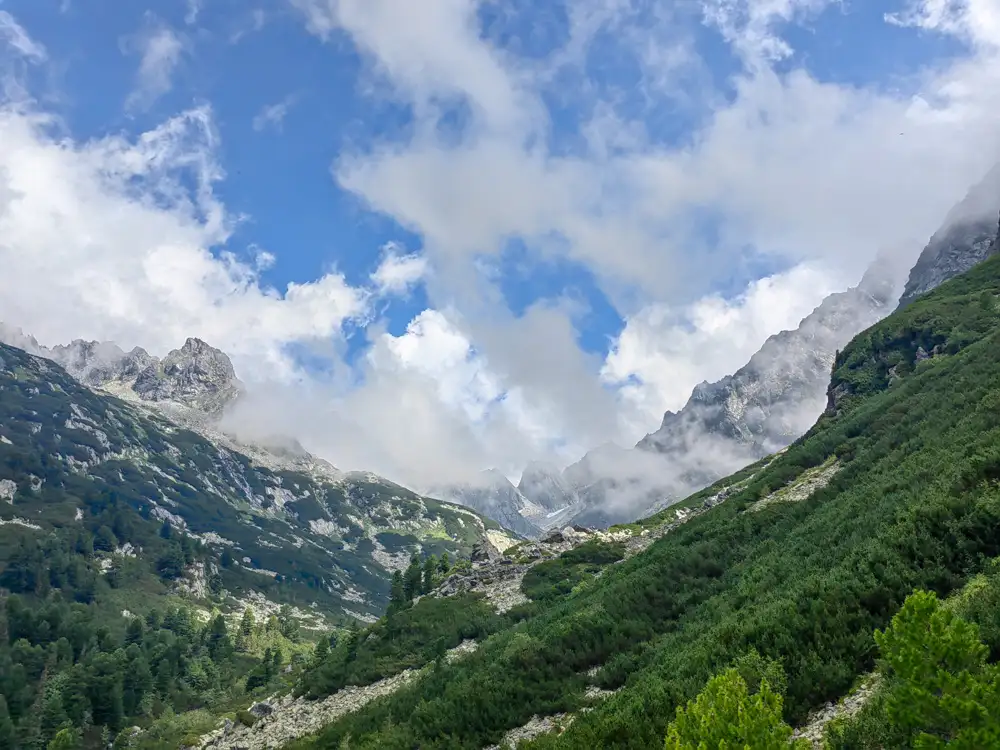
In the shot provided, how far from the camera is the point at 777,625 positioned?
22188 millimetres

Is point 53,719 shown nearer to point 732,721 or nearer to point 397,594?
point 397,594

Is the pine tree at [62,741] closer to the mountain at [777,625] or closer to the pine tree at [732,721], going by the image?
the mountain at [777,625]

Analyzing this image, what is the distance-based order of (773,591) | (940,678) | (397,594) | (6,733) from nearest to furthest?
(940,678), (773,591), (6,733), (397,594)

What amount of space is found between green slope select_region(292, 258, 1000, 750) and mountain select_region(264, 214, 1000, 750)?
117 millimetres

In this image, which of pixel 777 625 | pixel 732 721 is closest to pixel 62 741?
pixel 777 625

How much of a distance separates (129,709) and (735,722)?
9522cm

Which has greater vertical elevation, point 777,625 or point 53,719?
point 53,719

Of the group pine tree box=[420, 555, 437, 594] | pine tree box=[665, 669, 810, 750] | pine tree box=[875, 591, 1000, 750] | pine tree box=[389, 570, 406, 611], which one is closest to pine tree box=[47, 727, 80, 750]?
pine tree box=[389, 570, 406, 611]

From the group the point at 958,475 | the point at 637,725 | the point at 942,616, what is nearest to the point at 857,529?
the point at 958,475

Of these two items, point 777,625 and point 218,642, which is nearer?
point 777,625

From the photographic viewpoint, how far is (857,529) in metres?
29.6

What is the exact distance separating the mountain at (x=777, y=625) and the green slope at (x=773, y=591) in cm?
12

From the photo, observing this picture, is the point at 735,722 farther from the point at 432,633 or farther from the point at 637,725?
the point at 432,633

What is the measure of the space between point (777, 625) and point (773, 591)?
6.01 metres
